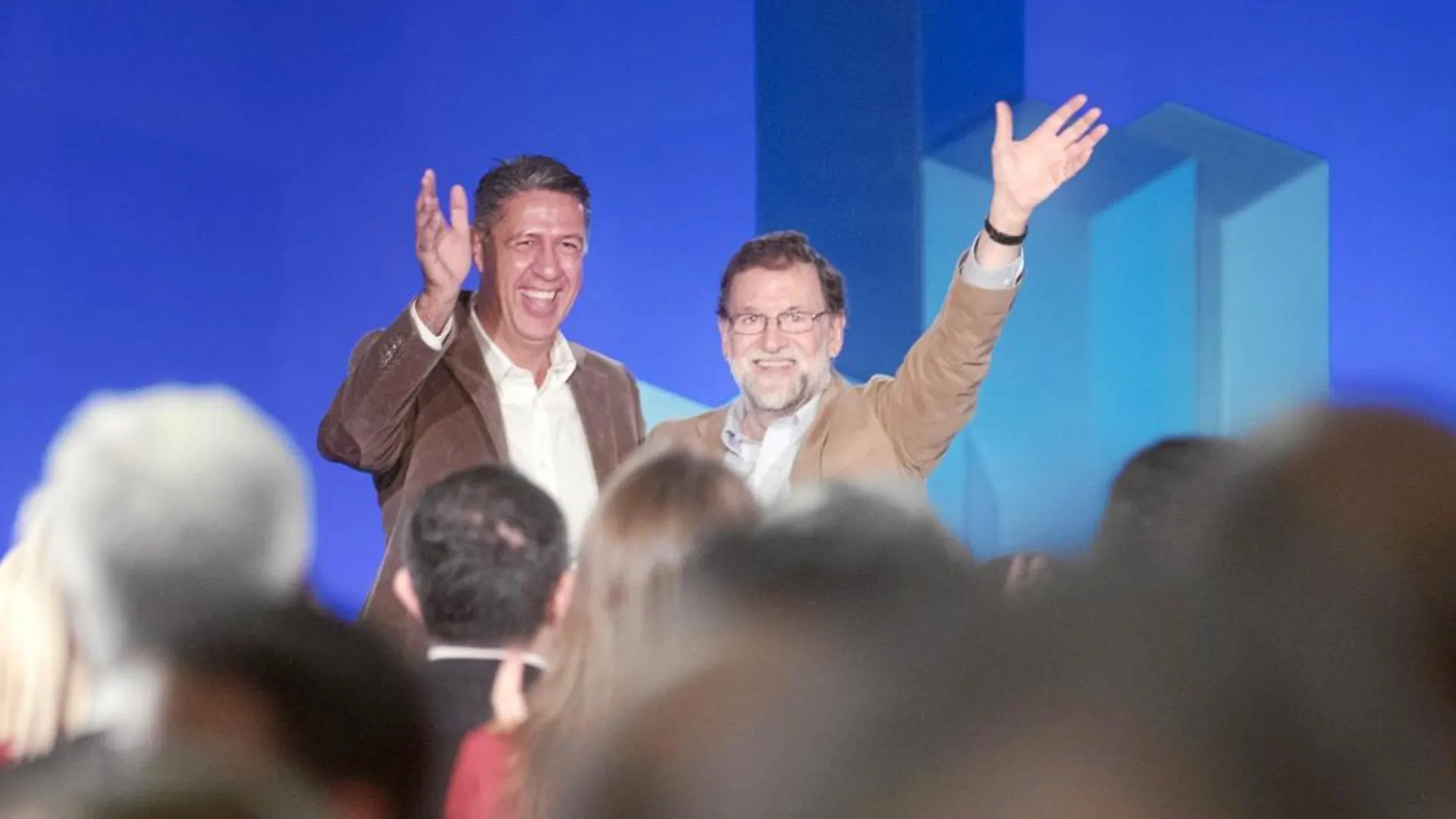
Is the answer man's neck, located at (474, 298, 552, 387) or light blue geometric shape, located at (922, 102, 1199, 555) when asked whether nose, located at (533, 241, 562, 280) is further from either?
light blue geometric shape, located at (922, 102, 1199, 555)

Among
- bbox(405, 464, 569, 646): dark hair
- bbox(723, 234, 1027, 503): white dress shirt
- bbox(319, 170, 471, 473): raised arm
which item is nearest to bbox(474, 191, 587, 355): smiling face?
bbox(319, 170, 471, 473): raised arm

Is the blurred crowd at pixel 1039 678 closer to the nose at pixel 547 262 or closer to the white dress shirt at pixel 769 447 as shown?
the white dress shirt at pixel 769 447

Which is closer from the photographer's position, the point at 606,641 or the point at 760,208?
the point at 606,641

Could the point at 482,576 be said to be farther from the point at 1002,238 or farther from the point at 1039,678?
the point at 1002,238

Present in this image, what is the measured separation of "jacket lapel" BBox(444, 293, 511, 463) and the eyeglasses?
466 mm

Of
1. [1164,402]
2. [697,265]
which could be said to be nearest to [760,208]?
[697,265]

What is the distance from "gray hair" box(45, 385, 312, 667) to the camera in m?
1.01

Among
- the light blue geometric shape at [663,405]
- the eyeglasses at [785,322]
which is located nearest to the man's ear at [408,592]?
the eyeglasses at [785,322]

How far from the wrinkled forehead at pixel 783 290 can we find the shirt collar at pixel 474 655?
4.85ft

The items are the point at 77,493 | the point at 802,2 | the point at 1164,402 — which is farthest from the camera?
the point at 802,2

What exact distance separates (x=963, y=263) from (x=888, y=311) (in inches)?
33.6

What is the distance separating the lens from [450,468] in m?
2.77

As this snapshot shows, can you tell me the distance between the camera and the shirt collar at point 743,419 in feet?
8.85

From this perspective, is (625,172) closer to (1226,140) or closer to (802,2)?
(802,2)
